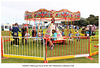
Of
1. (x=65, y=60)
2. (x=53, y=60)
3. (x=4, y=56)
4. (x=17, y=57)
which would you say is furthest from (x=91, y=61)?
(x=4, y=56)

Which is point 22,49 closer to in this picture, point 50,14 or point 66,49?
point 66,49

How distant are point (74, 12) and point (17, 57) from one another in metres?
5.33

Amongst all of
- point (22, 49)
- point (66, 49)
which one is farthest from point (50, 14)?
point (22, 49)

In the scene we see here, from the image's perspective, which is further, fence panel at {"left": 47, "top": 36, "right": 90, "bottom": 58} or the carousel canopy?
the carousel canopy

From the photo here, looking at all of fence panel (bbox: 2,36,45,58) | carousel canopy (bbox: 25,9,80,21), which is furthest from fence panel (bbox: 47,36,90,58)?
carousel canopy (bbox: 25,9,80,21)

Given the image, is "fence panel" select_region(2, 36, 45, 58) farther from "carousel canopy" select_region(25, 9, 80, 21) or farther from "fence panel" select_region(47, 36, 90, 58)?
"carousel canopy" select_region(25, 9, 80, 21)

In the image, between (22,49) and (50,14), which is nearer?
(22,49)

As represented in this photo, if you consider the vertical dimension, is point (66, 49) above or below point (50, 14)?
below

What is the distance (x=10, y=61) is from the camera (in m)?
4.77

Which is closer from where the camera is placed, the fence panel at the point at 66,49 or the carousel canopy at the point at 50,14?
the fence panel at the point at 66,49

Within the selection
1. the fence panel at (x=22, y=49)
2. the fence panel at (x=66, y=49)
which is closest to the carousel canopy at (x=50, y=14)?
the fence panel at (x=22, y=49)

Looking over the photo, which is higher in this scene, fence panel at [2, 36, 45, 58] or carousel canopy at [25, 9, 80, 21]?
carousel canopy at [25, 9, 80, 21]

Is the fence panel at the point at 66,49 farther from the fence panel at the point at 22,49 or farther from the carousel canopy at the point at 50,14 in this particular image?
the carousel canopy at the point at 50,14

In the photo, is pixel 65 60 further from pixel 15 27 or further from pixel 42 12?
pixel 15 27
